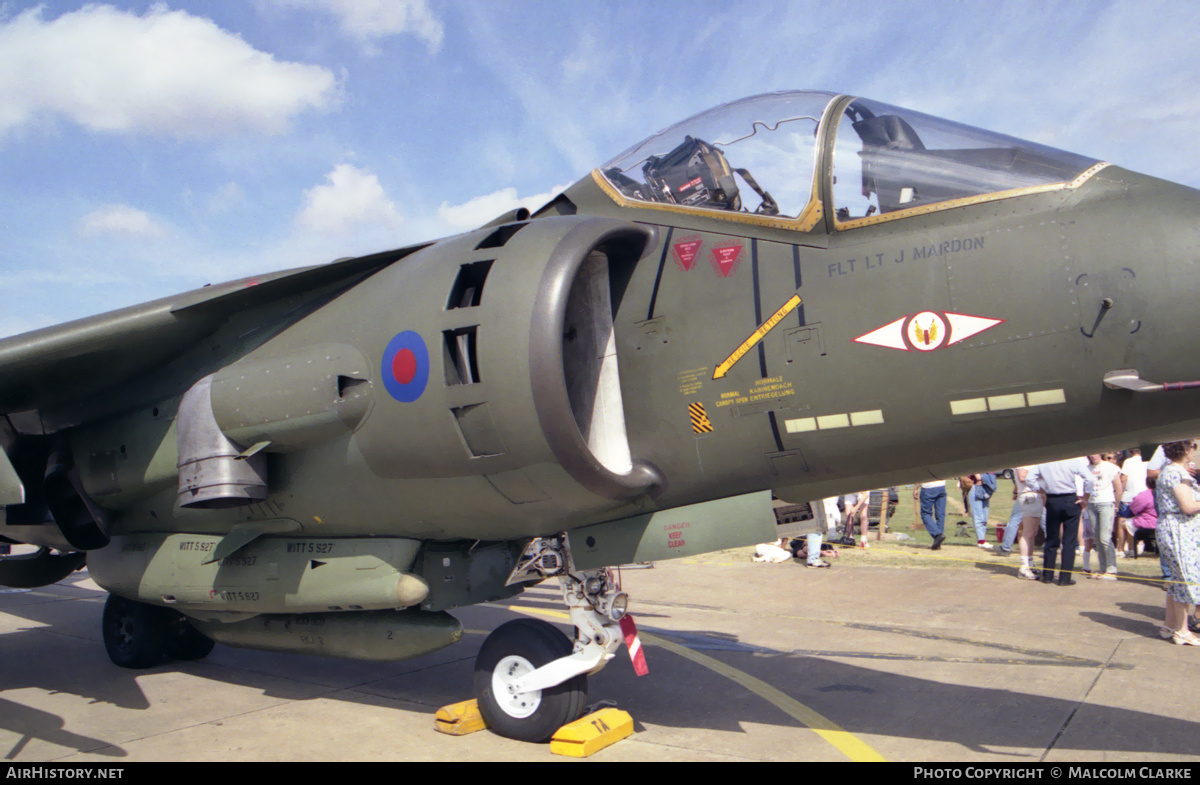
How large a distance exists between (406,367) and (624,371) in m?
1.27

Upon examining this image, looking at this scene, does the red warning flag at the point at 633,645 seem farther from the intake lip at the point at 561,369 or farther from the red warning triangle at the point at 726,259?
the red warning triangle at the point at 726,259

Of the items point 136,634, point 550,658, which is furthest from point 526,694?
point 136,634

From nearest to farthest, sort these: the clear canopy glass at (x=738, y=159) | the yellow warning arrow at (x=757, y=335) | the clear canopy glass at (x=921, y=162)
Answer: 1. the clear canopy glass at (x=921, y=162)
2. the yellow warning arrow at (x=757, y=335)
3. the clear canopy glass at (x=738, y=159)

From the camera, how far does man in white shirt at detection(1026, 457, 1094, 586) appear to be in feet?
32.6

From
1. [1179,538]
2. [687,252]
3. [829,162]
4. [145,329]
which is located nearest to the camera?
[829,162]

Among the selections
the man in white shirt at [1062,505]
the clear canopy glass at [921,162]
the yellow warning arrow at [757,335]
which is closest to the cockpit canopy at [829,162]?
the clear canopy glass at [921,162]

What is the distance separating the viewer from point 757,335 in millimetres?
4453

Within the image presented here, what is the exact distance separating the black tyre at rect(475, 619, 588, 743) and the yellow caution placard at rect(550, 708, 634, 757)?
0.10m

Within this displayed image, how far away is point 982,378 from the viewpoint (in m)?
3.95

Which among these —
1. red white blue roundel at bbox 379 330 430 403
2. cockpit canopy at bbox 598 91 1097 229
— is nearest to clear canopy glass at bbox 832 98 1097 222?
cockpit canopy at bbox 598 91 1097 229

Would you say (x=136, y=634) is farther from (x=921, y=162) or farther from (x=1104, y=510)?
(x=1104, y=510)

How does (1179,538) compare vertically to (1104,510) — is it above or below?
above

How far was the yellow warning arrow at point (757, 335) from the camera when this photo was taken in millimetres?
4371

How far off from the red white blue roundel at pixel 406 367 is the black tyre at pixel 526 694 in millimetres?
1764
